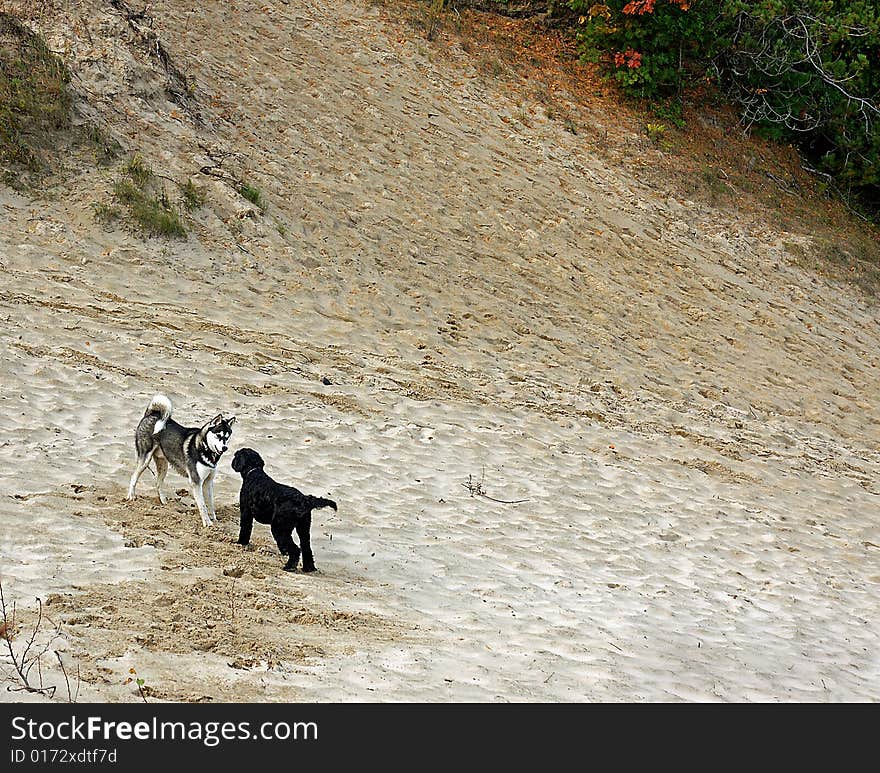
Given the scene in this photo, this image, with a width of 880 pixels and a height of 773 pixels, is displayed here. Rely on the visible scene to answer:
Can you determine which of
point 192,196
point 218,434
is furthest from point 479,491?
point 192,196

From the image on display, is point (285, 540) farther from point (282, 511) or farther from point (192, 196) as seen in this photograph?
point (192, 196)

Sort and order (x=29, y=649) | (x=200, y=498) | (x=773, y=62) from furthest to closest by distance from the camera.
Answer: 1. (x=773, y=62)
2. (x=200, y=498)
3. (x=29, y=649)

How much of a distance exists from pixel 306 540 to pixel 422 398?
4.30 meters

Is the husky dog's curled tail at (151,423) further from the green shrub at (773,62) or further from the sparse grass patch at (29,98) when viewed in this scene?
the green shrub at (773,62)

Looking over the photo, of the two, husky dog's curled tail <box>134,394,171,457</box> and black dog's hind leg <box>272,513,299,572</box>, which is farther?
husky dog's curled tail <box>134,394,171,457</box>

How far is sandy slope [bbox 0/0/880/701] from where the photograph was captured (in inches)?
204

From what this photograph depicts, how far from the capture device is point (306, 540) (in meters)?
6.00

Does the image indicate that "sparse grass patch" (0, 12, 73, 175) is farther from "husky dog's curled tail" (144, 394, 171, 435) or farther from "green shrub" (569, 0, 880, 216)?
"green shrub" (569, 0, 880, 216)

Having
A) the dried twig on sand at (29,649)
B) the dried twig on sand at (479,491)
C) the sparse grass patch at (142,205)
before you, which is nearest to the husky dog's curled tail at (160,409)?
the dried twig on sand at (29,649)

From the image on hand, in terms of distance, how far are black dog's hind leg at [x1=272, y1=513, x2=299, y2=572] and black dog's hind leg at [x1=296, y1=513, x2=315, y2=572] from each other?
0.05m

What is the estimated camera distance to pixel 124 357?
9.30m

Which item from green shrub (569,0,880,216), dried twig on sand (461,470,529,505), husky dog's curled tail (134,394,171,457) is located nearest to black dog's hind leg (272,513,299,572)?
husky dog's curled tail (134,394,171,457)

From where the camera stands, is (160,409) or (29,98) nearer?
(160,409)

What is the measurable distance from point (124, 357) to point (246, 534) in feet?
12.6
